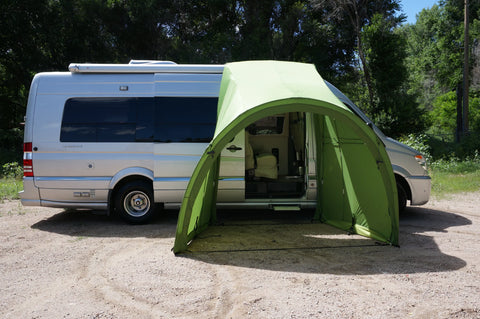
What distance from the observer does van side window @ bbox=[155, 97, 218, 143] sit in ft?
20.9

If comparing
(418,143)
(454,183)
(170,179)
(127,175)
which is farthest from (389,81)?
(127,175)

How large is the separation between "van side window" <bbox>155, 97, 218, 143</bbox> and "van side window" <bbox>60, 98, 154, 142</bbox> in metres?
0.18

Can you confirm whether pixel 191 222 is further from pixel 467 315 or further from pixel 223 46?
pixel 223 46

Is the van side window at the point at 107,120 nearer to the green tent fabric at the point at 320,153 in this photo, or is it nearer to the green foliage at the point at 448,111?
the green tent fabric at the point at 320,153

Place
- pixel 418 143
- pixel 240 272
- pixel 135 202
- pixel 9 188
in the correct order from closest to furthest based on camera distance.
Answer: pixel 240 272, pixel 135 202, pixel 9 188, pixel 418 143

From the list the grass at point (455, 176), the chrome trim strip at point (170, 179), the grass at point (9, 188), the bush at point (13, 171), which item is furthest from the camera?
the bush at point (13, 171)

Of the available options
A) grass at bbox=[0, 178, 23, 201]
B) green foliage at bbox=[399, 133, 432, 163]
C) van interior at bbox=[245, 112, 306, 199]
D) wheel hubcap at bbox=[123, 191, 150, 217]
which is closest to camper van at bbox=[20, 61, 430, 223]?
wheel hubcap at bbox=[123, 191, 150, 217]

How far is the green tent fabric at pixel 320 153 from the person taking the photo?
4.69 meters

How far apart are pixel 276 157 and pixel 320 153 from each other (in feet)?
4.31

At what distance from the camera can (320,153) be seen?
21.5ft

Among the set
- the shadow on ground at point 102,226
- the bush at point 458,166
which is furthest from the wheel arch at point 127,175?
the bush at point 458,166

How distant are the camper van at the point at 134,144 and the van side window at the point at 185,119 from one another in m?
0.02

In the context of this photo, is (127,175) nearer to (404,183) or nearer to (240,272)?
(240,272)

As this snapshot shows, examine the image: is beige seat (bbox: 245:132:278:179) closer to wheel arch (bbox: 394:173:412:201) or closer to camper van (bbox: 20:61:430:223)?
camper van (bbox: 20:61:430:223)
